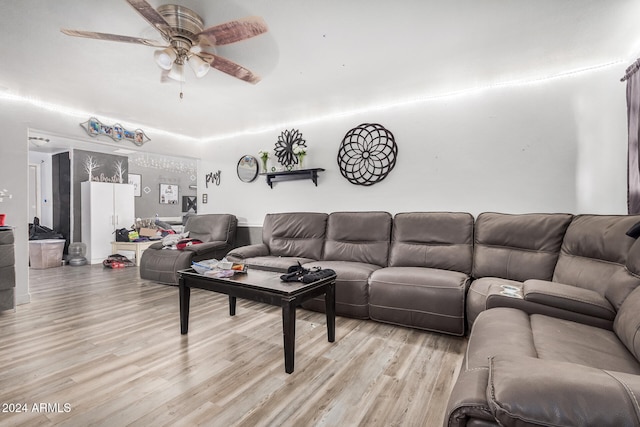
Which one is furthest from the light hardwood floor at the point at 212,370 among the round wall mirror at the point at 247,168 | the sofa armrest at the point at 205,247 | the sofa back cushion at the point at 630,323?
the round wall mirror at the point at 247,168

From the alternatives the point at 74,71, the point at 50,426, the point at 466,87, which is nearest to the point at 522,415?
the point at 50,426

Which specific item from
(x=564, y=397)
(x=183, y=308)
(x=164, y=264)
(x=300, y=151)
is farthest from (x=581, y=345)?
(x=164, y=264)

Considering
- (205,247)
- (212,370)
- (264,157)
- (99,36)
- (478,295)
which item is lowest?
(212,370)

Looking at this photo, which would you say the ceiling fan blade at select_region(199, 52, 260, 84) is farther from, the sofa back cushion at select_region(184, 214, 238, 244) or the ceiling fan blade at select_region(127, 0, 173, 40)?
the sofa back cushion at select_region(184, 214, 238, 244)

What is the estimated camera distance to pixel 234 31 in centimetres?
191

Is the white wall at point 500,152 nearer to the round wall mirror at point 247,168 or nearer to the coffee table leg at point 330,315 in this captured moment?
the round wall mirror at point 247,168

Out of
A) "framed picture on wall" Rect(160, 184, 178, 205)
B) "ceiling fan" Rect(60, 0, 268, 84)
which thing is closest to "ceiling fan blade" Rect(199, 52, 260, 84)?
"ceiling fan" Rect(60, 0, 268, 84)

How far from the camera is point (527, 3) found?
6.15 ft

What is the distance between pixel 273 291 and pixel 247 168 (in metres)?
→ 3.27

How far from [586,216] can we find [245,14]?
293 cm

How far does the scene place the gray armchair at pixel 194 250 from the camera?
4.06 m

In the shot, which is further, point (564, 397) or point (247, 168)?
point (247, 168)

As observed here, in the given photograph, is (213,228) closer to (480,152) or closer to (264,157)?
(264,157)

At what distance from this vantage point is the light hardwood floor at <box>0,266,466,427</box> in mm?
1526
